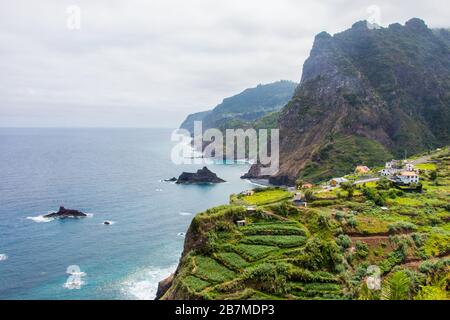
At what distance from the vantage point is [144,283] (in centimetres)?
5806

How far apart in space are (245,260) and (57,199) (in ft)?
264

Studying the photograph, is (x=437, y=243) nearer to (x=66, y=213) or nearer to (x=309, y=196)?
(x=309, y=196)

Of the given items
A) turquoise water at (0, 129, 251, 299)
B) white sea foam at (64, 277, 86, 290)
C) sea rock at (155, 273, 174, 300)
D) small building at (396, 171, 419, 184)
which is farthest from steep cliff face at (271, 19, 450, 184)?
white sea foam at (64, 277, 86, 290)

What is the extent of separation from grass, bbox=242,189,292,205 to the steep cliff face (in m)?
67.4

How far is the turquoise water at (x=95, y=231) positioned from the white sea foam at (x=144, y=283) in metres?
0.13

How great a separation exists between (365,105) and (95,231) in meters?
121

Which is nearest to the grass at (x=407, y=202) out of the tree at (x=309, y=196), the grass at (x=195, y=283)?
the tree at (x=309, y=196)

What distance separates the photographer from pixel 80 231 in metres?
81.9

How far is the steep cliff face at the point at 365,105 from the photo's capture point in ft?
488

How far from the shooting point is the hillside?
38.8 meters

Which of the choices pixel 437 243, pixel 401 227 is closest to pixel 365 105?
pixel 401 227

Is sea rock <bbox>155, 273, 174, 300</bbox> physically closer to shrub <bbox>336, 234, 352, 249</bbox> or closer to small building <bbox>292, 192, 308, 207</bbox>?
small building <bbox>292, 192, 308, 207</bbox>
